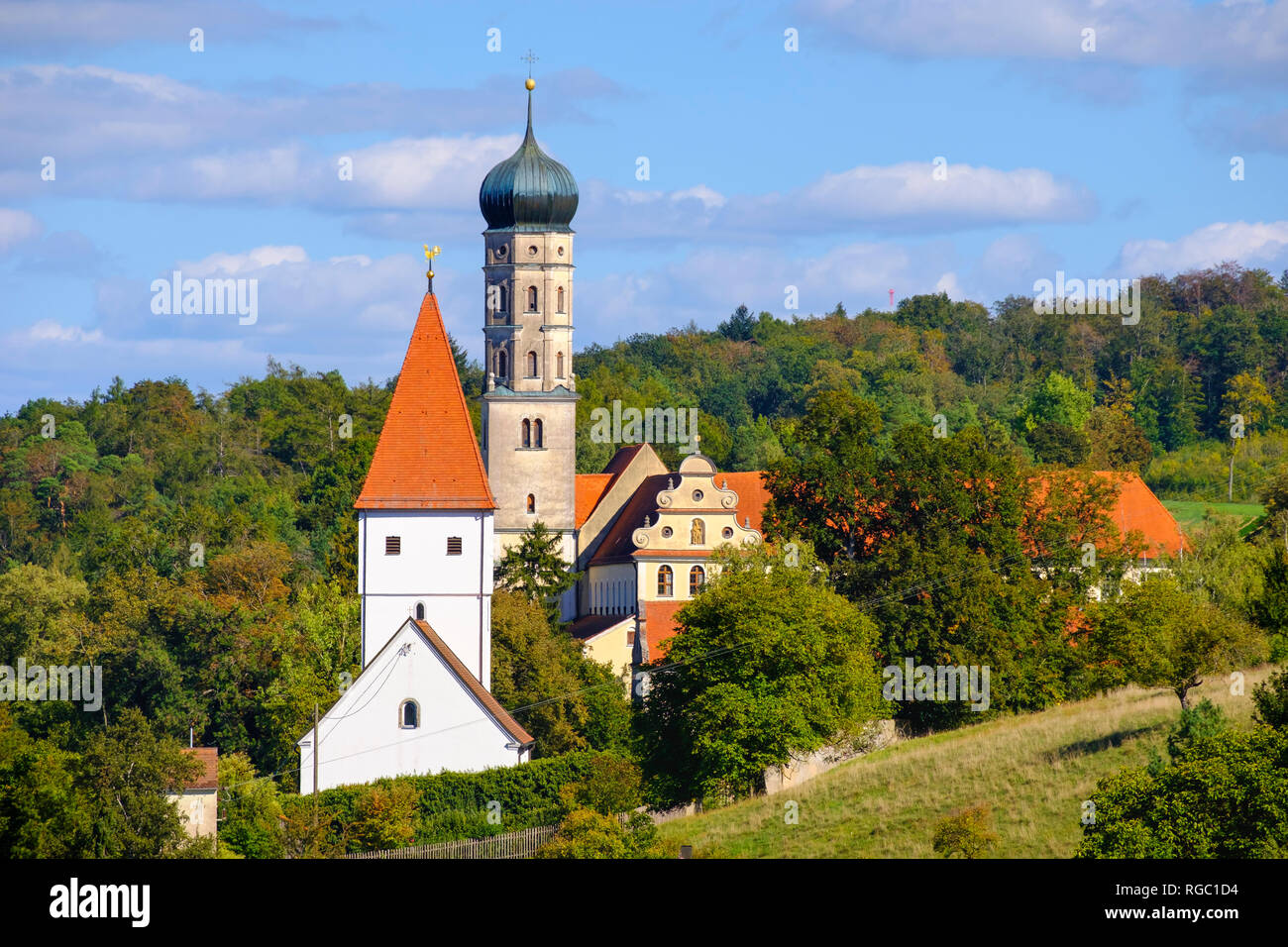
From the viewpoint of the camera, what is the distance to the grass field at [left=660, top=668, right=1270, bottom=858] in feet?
113

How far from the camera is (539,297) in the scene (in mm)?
67125


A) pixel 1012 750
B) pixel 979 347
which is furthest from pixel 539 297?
pixel 979 347

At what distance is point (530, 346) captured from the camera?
66.9m

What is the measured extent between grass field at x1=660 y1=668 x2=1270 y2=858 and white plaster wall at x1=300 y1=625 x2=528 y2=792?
5.18 metres

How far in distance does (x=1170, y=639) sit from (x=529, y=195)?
34.1 m

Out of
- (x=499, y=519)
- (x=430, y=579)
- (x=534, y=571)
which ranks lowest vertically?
(x=430, y=579)

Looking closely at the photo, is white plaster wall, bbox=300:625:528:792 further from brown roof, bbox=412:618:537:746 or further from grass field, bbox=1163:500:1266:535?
grass field, bbox=1163:500:1266:535

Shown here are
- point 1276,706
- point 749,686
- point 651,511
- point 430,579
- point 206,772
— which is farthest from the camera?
point 651,511

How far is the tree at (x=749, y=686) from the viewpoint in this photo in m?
43.7

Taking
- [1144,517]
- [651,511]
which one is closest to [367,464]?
[651,511]

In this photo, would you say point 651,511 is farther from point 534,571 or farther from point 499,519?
point 499,519
